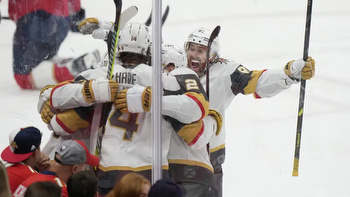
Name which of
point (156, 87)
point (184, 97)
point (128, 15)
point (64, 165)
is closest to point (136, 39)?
point (128, 15)

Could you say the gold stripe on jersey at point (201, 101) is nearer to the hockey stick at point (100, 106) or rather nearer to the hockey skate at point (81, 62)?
the hockey stick at point (100, 106)

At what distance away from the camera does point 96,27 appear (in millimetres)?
2330

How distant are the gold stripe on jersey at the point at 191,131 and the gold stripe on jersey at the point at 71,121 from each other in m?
0.45

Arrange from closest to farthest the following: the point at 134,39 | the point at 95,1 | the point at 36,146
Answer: the point at 36,146, the point at 134,39, the point at 95,1

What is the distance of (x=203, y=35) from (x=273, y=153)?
64 centimetres

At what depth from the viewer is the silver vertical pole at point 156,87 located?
86.6 inches

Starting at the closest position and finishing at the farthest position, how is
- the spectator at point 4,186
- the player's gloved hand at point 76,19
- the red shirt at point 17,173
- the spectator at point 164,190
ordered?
1. the spectator at point 164,190
2. the spectator at point 4,186
3. the red shirt at point 17,173
4. the player's gloved hand at point 76,19

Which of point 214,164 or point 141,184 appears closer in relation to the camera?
point 141,184

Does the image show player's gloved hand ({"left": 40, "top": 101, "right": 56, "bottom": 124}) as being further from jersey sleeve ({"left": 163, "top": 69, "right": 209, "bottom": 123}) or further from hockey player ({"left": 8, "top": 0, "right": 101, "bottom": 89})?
jersey sleeve ({"left": 163, "top": 69, "right": 209, "bottom": 123})

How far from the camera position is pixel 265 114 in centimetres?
231

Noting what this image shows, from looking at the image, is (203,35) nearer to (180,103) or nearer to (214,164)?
(180,103)

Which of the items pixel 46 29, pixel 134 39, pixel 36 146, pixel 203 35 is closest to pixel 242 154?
pixel 203 35

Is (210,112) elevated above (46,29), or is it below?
below

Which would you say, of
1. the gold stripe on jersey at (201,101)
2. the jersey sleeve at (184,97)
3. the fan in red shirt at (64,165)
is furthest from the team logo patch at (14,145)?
the gold stripe on jersey at (201,101)
